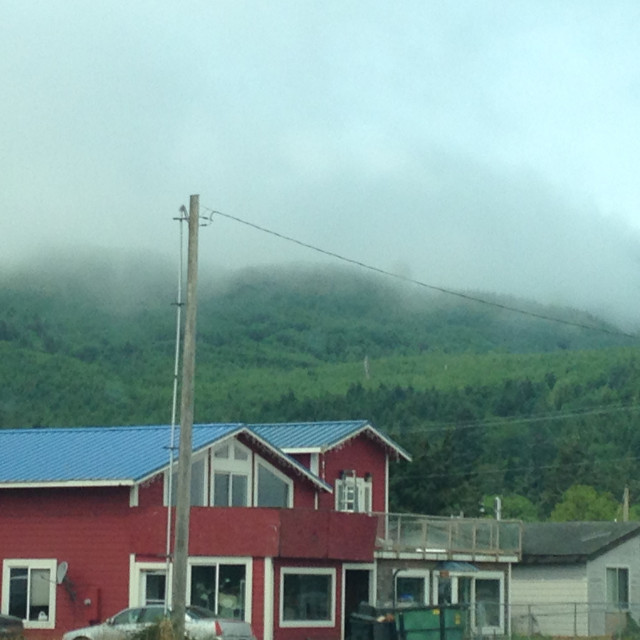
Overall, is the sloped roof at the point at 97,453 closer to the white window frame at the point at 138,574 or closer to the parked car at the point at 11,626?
the white window frame at the point at 138,574

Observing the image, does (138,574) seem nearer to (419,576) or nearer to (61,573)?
(61,573)

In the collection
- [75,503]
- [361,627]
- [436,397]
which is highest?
[436,397]

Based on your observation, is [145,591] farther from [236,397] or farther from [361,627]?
[236,397]

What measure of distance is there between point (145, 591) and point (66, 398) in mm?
157411

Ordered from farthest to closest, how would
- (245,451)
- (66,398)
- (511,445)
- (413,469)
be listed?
(66,398) < (511,445) < (413,469) < (245,451)

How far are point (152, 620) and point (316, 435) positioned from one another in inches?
784

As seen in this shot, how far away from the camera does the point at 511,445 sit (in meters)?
171

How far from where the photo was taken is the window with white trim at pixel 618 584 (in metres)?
54.7

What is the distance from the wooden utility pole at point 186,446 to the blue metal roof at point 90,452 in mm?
9660

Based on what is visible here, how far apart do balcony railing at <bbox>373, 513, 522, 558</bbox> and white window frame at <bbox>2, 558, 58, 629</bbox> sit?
9720mm

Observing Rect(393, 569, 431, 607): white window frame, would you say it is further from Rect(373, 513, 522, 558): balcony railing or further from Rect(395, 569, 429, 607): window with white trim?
Rect(373, 513, 522, 558): balcony railing

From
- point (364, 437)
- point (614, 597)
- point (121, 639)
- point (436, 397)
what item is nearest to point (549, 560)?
point (614, 597)

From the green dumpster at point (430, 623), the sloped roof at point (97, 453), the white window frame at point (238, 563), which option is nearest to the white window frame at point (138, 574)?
the white window frame at point (238, 563)

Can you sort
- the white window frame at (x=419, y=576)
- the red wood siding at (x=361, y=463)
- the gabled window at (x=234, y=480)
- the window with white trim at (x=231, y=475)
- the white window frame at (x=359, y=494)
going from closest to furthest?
the gabled window at (x=234, y=480) < the window with white trim at (x=231, y=475) < the white window frame at (x=419, y=576) < the red wood siding at (x=361, y=463) < the white window frame at (x=359, y=494)
